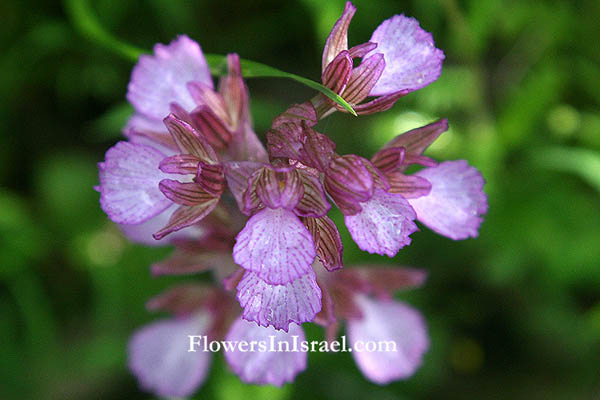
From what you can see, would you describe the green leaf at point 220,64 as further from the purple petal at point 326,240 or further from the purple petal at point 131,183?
the purple petal at point 131,183

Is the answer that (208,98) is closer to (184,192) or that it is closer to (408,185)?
(184,192)

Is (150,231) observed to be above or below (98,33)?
below

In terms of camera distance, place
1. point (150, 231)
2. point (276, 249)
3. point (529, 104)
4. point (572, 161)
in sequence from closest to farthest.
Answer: point (276, 249), point (150, 231), point (572, 161), point (529, 104)

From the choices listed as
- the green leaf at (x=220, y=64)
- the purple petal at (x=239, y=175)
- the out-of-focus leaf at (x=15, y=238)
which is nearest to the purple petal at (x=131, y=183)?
the purple petal at (x=239, y=175)

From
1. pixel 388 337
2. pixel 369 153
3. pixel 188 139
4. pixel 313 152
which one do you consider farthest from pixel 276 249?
pixel 369 153

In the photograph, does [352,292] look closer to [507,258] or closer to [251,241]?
[251,241]

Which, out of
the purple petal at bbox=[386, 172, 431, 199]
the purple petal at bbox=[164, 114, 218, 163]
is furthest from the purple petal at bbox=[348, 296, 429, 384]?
the purple petal at bbox=[164, 114, 218, 163]

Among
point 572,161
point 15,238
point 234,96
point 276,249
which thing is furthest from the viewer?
point 15,238

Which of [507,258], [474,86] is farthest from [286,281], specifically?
[474,86]
